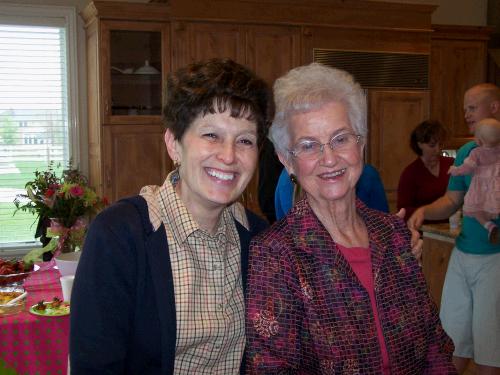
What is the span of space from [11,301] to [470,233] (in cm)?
211

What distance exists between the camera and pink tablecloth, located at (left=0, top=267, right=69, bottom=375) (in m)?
1.98

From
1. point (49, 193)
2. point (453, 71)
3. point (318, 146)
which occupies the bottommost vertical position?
point (49, 193)

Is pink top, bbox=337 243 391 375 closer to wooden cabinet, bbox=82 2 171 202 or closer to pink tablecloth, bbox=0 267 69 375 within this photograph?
pink tablecloth, bbox=0 267 69 375

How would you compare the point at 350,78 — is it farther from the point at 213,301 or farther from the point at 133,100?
the point at 133,100

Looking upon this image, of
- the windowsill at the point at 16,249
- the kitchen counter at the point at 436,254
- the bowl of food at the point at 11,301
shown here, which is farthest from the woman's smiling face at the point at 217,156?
the windowsill at the point at 16,249

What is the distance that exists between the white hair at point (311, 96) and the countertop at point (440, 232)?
215 centimetres

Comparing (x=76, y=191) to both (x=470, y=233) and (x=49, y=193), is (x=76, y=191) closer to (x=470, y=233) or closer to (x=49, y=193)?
(x=49, y=193)

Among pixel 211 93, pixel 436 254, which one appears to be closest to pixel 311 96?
pixel 211 93

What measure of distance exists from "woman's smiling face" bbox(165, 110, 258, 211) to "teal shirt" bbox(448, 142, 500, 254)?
1801 mm

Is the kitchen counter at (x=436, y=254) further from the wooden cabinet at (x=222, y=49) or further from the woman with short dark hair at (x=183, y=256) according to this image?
the woman with short dark hair at (x=183, y=256)

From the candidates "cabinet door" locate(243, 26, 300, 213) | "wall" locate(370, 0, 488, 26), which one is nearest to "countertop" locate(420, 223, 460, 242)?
"cabinet door" locate(243, 26, 300, 213)

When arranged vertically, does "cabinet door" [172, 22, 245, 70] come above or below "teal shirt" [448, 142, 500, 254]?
above

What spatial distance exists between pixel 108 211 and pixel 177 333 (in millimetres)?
326

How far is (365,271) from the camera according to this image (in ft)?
5.05
